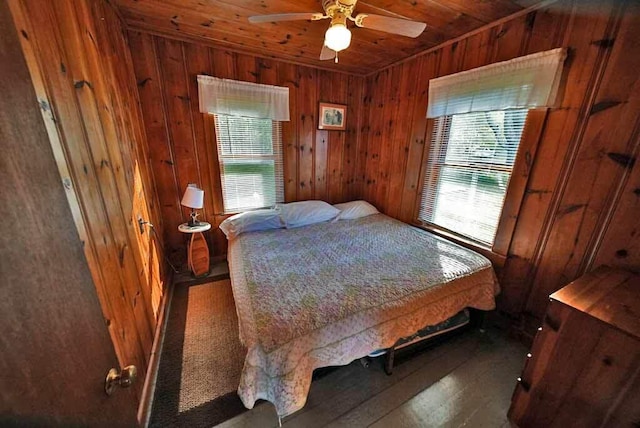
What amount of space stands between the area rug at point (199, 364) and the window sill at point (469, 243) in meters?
2.08

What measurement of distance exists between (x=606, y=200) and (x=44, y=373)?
96.9 inches

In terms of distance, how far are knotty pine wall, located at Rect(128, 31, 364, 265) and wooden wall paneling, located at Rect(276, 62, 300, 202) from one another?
0.01 m

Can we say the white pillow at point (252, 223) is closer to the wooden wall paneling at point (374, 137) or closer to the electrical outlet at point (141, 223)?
the electrical outlet at point (141, 223)

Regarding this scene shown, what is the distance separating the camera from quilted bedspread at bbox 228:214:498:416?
1094 millimetres

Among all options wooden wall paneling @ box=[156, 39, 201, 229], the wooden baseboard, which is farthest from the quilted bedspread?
wooden wall paneling @ box=[156, 39, 201, 229]

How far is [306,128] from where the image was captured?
2.93 meters

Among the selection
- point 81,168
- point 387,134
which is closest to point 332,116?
point 387,134

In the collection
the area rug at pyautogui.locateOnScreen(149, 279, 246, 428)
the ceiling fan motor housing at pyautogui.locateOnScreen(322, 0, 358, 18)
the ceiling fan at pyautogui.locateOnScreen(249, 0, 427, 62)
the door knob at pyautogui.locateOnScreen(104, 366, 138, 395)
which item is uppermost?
the ceiling fan motor housing at pyautogui.locateOnScreen(322, 0, 358, 18)

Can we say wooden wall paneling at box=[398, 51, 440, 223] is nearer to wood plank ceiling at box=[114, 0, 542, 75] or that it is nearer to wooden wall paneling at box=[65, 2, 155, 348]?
wood plank ceiling at box=[114, 0, 542, 75]

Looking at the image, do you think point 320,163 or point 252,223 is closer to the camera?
point 252,223

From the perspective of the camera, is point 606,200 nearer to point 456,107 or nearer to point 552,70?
point 552,70

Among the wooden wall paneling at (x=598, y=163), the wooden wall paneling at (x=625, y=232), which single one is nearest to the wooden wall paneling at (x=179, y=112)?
the wooden wall paneling at (x=598, y=163)

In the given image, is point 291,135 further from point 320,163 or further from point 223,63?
point 223,63

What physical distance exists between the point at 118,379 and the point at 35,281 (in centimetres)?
36
